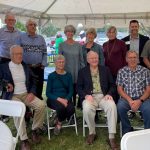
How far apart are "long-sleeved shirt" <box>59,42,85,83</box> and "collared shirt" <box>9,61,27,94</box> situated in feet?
2.53

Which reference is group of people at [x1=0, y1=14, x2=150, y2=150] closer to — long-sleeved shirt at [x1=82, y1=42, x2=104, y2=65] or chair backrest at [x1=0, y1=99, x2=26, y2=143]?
long-sleeved shirt at [x1=82, y1=42, x2=104, y2=65]

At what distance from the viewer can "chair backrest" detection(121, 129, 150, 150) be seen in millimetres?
1670

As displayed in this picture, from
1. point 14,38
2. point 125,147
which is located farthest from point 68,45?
point 125,147

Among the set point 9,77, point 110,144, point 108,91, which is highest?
point 9,77

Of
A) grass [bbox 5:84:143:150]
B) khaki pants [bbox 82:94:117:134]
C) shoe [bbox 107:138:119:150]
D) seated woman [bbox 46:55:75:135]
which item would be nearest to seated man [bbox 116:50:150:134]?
khaki pants [bbox 82:94:117:134]

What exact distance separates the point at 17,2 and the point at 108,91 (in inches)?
117

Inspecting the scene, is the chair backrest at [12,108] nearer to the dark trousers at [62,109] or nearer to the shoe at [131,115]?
the dark trousers at [62,109]

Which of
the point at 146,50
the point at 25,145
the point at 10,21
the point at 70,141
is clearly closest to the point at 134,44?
the point at 146,50

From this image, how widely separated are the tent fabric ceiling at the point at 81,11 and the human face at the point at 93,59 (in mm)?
2383

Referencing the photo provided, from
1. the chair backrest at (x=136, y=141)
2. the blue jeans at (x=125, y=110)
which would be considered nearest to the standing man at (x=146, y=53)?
the blue jeans at (x=125, y=110)

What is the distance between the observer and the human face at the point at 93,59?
163 inches

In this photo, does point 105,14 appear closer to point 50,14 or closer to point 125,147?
point 50,14

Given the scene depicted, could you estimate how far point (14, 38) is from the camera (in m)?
4.55

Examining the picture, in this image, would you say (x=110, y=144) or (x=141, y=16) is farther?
(x=141, y=16)
